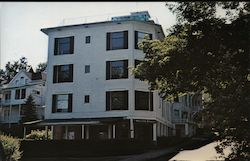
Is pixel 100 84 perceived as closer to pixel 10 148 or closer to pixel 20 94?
pixel 10 148

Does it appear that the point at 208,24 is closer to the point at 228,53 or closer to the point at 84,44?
the point at 228,53

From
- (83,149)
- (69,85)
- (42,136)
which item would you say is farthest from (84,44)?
(83,149)

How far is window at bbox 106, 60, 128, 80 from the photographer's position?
37.2 m

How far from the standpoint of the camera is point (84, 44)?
39219mm

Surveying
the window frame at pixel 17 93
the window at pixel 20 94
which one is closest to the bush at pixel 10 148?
the window at pixel 20 94

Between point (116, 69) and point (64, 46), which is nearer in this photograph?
point (116, 69)

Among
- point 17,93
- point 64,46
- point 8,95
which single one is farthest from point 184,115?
point 8,95

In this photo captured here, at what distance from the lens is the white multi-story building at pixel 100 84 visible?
1444 inches

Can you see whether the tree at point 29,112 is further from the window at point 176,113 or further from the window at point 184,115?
the window at point 184,115

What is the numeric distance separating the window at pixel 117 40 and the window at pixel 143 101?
4.48 meters

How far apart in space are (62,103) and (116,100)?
217 inches

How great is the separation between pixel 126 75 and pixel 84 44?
5452mm

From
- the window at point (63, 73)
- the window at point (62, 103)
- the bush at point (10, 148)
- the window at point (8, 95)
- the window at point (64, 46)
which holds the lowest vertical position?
the bush at point (10, 148)

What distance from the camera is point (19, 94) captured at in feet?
207
